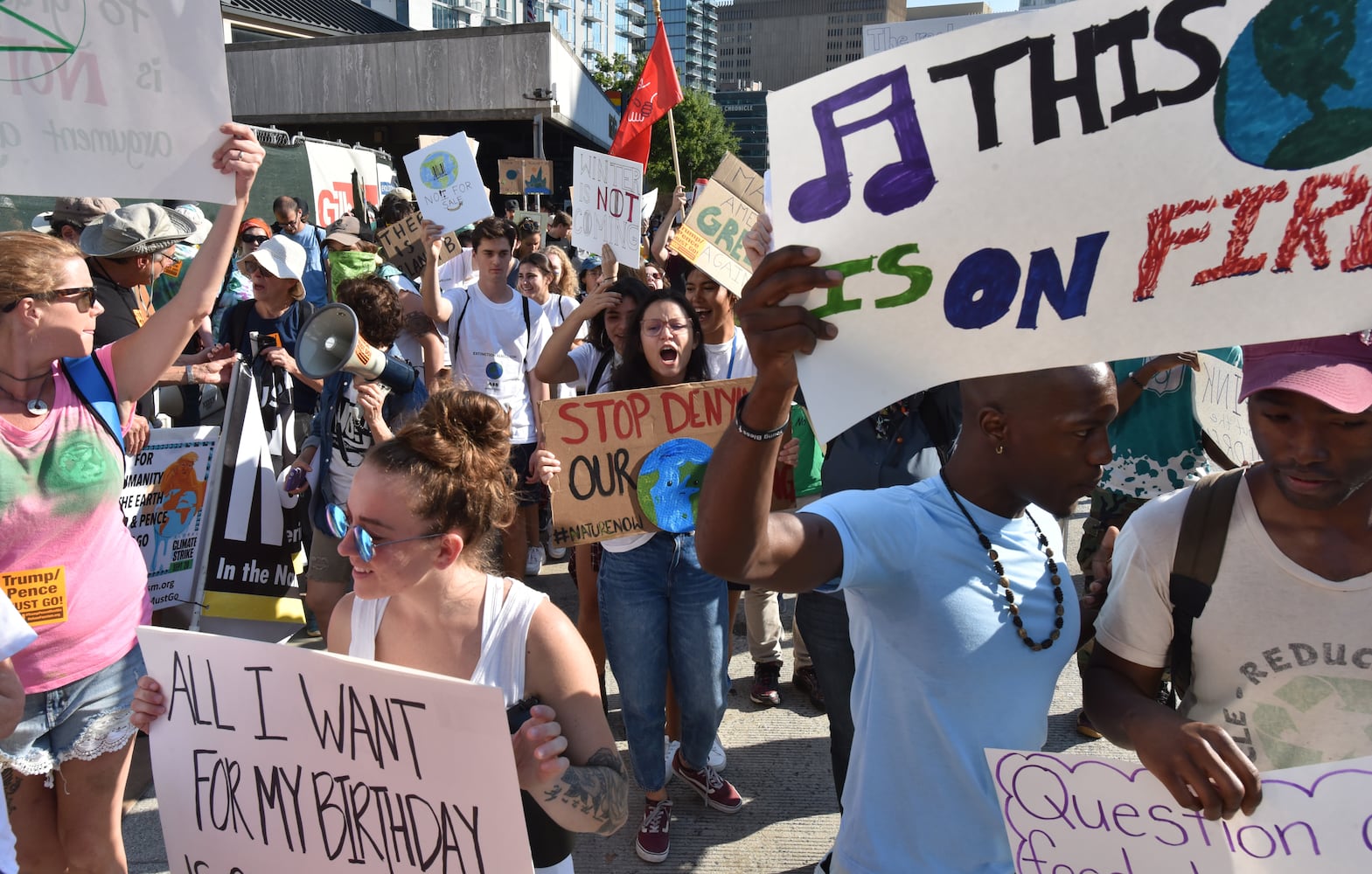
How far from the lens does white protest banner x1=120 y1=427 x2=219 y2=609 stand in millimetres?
4055

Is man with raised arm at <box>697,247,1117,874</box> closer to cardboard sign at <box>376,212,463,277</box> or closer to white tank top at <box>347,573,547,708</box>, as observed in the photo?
white tank top at <box>347,573,547,708</box>

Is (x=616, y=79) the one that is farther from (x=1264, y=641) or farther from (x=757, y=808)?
(x=1264, y=641)

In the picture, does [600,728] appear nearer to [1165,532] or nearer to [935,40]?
[1165,532]

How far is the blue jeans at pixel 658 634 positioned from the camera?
3213 mm

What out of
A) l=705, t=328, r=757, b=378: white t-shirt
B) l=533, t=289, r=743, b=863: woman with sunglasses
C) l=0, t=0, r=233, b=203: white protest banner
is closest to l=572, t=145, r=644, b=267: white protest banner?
l=705, t=328, r=757, b=378: white t-shirt

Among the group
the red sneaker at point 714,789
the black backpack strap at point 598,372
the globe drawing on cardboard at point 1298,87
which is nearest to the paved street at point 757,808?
the red sneaker at point 714,789

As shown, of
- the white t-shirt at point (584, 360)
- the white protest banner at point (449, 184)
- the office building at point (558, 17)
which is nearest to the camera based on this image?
the white t-shirt at point (584, 360)

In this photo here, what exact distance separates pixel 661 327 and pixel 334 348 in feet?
4.04

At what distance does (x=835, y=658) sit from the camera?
290 centimetres

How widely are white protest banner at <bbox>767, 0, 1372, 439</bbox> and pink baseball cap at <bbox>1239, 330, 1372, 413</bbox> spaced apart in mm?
113

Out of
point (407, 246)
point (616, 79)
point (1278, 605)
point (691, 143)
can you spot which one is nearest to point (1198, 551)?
point (1278, 605)

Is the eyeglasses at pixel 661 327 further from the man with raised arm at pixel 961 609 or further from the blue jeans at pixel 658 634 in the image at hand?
the man with raised arm at pixel 961 609

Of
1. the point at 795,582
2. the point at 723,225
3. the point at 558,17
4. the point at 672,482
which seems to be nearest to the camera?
the point at 795,582

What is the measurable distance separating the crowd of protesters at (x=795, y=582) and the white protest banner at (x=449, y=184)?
13.7 ft
